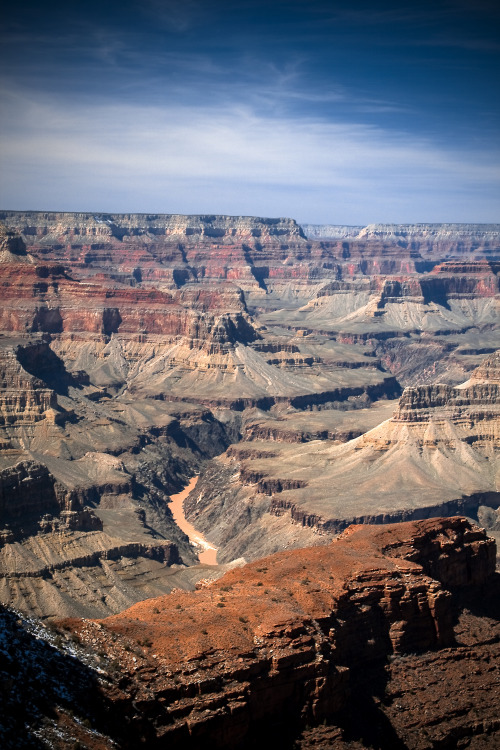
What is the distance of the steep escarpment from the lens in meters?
38.3

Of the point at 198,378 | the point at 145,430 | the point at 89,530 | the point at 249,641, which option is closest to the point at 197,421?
the point at 145,430

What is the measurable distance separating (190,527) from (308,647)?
81.3 metres

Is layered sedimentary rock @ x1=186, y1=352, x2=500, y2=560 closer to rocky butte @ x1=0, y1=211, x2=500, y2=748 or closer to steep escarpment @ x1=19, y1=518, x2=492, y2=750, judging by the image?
rocky butte @ x1=0, y1=211, x2=500, y2=748

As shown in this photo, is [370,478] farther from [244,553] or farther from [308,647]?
Result: [308,647]

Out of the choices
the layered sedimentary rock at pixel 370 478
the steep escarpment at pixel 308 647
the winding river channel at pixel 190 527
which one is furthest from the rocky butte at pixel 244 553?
the winding river channel at pixel 190 527

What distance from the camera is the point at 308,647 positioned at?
141ft

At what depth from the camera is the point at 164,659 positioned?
39.3 meters

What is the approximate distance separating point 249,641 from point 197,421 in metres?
128

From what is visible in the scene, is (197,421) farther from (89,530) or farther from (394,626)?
(394,626)

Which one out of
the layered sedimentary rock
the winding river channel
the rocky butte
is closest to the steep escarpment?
the rocky butte

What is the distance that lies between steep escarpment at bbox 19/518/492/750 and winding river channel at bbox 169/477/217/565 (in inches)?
2076

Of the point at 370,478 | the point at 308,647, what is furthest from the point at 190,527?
the point at 308,647

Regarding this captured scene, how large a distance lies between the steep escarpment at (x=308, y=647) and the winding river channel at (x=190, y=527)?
5274cm

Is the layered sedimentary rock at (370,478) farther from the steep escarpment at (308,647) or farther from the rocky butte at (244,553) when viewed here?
the steep escarpment at (308,647)
